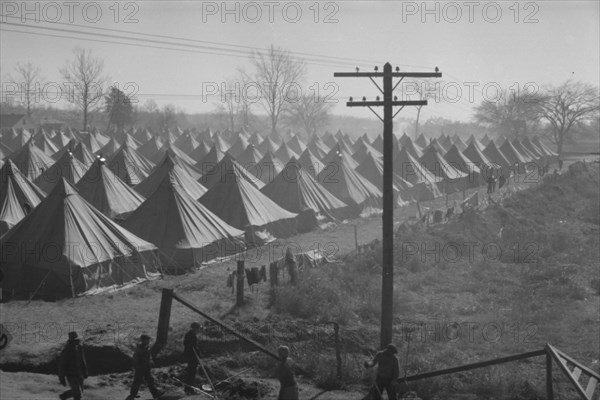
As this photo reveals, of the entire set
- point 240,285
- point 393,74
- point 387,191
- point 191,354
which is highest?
point 393,74

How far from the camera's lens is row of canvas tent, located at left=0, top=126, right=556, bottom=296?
1612 cm

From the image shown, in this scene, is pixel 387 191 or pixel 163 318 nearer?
pixel 163 318

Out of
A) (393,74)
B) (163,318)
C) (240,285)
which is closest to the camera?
(163,318)

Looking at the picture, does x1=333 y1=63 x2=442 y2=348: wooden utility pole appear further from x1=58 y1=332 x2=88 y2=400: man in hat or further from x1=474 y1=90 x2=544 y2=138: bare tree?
x1=474 y1=90 x2=544 y2=138: bare tree

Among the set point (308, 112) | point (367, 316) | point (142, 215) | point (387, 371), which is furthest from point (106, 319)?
point (308, 112)

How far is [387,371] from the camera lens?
9.41m

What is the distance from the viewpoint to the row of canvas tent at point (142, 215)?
16125mm

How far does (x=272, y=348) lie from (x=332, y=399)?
7.35ft

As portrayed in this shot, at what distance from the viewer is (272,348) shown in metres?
12.3

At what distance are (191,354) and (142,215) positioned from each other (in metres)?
10.1

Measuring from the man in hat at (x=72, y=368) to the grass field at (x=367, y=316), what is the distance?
813 millimetres

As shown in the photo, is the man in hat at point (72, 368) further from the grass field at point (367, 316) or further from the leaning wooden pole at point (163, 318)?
the leaning wooden pole at point (163, 318)

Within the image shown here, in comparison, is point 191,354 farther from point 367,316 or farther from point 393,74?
point 393,74

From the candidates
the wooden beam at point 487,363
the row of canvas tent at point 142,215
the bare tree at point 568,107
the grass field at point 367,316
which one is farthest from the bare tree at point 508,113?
the wooden beam at point 487,363
